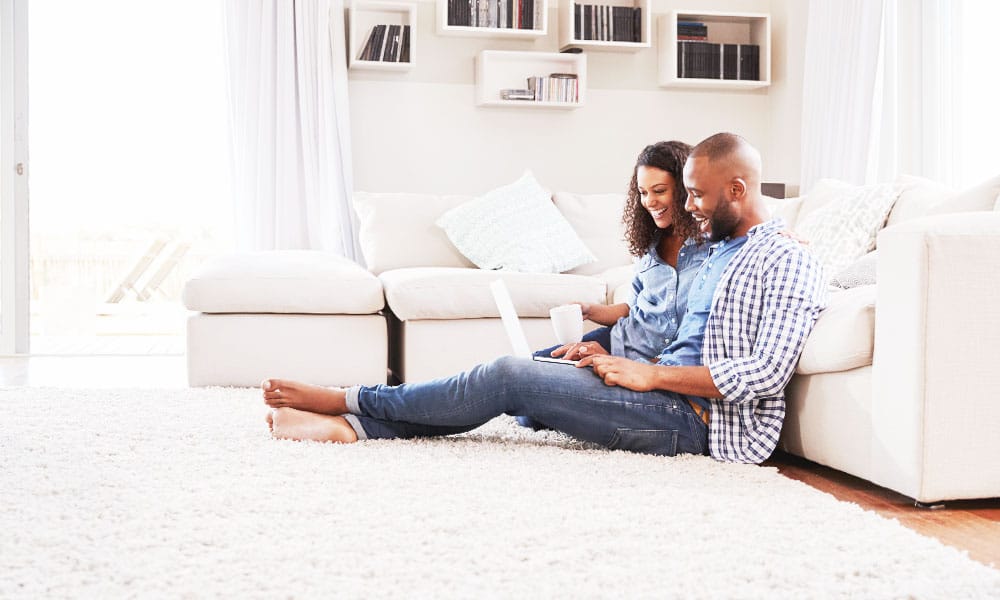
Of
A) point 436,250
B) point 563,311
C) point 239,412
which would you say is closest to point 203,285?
point 239,412

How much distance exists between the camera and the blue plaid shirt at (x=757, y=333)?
2.15m

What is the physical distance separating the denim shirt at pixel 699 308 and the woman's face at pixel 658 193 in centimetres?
16

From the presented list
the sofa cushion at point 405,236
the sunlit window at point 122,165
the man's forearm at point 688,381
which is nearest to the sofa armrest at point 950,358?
the man's forearm at point 688,381

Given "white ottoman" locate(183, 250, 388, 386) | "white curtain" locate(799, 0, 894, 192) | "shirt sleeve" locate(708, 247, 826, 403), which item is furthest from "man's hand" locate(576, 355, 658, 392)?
"white curtain" locate(799, 0, 894, 192)

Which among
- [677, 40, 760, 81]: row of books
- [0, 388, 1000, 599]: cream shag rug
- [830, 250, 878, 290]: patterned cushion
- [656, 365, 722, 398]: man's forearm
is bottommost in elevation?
[0, 388, 1000, 599]: cream shag rug

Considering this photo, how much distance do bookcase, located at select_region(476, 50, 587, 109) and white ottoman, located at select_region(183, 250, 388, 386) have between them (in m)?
1.92

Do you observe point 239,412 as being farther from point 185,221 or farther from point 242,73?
point 185,221

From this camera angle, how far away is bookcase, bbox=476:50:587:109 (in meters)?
5.23

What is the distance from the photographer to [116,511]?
1.77 metres

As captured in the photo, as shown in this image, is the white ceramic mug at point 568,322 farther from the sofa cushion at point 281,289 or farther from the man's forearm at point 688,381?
the sofa cushion at point 281,289

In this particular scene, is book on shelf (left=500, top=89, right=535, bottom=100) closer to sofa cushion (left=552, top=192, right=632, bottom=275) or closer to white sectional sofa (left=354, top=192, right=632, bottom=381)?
sofa cushion (left=552, top=192, right=632, bottom=275)

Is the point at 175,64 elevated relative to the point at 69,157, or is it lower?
elevated

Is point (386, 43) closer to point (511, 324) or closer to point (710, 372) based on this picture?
point (511, 324)

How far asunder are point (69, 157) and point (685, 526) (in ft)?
17.0
